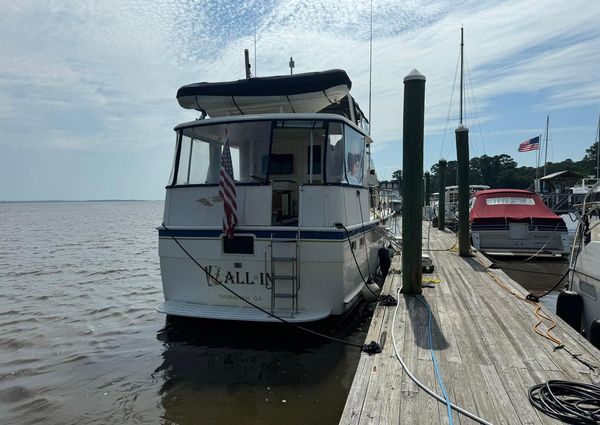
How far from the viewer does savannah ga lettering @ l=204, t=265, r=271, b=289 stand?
257 inches

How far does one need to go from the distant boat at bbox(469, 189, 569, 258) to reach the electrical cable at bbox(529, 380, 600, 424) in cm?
1151

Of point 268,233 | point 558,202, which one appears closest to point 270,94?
point 268,233

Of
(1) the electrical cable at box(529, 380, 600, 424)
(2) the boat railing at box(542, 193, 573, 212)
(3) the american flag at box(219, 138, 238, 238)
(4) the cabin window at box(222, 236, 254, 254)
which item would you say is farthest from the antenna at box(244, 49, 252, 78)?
(2) the boat railing at box(542, 193, 573, 212)

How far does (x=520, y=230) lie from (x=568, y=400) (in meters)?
12.2

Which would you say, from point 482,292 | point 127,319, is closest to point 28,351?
point 127,319

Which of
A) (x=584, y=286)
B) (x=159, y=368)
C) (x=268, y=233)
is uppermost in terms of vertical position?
(x=268, y=233)

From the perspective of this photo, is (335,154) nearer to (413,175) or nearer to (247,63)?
(413,175)

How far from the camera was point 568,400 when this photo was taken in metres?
3.40

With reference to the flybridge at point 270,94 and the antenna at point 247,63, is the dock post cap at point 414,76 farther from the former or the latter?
the antenna at point 247,63

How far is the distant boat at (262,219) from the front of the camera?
21.1 feet

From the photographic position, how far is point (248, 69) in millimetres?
9109

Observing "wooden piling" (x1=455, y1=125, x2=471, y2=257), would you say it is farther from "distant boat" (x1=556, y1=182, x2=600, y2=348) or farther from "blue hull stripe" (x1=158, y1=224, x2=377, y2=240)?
"blue hull stripe" (x1=158, y1=224, x2=377, y2=240)

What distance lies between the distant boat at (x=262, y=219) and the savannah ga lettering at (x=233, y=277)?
0.05ft

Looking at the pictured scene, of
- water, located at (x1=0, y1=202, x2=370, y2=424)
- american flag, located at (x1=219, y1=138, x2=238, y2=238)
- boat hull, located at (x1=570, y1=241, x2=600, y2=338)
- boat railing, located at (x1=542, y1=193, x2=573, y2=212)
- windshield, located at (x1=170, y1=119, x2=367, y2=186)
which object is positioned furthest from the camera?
boat railing, located at (x1=542, y1=193, x2=573, y2=212)
